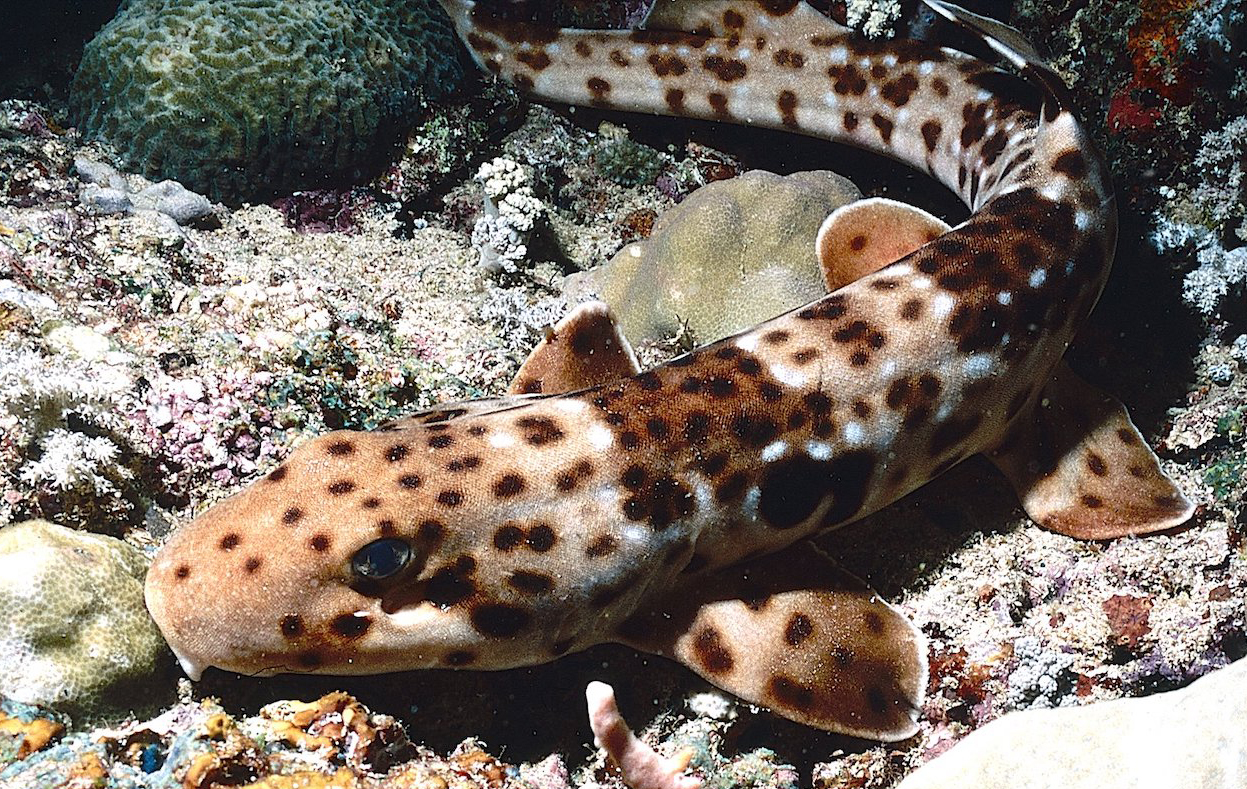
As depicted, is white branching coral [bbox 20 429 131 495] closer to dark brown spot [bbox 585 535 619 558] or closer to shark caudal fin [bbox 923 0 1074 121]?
dark brown spot [bbox 585 535 619 558]

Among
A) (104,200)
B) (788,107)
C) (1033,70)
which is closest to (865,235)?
(1033,70)

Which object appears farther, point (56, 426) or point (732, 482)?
point (732, 482)

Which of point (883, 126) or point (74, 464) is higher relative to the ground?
point (883, 126)

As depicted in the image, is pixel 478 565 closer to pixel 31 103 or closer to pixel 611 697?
pixel 611 697

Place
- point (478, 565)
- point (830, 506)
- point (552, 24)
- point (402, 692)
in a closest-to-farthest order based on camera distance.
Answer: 1. point (478, 565)
2. point (402, 692)
3. point (830, 506)
4. point (552, 24)

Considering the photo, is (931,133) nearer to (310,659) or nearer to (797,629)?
(797,629)

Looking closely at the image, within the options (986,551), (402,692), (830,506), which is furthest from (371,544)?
(986,551)

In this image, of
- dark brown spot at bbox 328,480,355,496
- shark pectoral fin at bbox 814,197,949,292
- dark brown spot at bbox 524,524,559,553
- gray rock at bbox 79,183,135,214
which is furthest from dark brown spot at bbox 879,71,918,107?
gray rock at bbox 79,183,135,214
